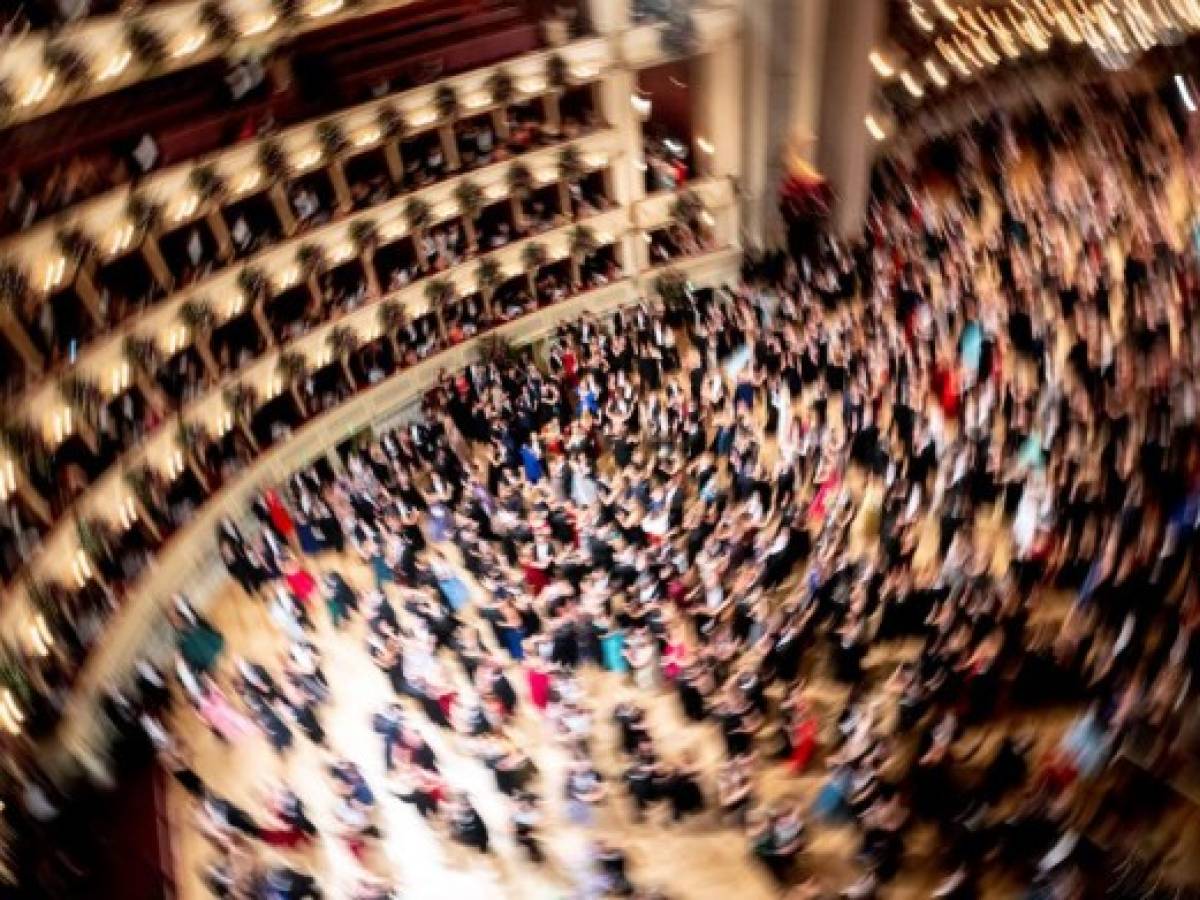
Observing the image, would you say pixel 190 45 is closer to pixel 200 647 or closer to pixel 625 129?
pixel 625 129

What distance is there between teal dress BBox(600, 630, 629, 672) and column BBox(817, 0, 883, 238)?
1295 cm

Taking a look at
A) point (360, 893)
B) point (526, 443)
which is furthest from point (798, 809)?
point (526, 443)

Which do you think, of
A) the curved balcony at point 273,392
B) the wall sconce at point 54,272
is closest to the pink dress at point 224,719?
the curved balcony at point 273,392

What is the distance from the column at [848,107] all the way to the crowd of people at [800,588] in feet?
10.6

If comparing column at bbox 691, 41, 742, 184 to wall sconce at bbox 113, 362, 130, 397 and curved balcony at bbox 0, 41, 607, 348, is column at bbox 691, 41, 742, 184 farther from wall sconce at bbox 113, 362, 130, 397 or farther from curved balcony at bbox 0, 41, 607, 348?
wall sconce at bbox 113, 362, 130, 397

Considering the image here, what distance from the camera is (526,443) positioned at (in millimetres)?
14461

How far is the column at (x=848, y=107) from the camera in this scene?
55.1 feet

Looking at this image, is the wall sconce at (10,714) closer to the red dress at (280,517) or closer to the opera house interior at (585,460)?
the opera house interior at (585,460)

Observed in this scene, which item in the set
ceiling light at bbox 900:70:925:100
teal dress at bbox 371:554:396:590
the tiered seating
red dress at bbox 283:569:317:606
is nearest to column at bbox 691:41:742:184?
the tiered seating

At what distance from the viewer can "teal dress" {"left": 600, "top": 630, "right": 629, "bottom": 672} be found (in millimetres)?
10023

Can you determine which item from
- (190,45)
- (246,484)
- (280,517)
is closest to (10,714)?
(280,517)

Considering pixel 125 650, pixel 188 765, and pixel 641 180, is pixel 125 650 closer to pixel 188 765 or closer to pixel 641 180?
pixel 188 765

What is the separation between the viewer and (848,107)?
58.5ft

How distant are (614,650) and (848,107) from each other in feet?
44.2
